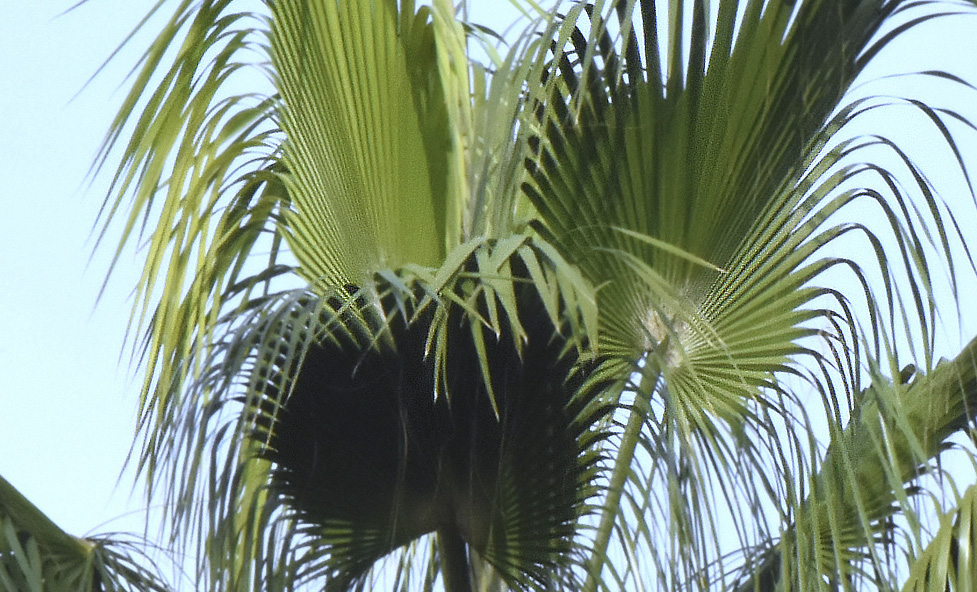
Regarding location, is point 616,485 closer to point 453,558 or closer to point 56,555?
point 453,558

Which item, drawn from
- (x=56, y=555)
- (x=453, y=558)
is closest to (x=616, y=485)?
(x=453, y=558)

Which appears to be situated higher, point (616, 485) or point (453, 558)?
point (616, 485)

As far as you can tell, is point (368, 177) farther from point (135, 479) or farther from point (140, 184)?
point (135, 479)

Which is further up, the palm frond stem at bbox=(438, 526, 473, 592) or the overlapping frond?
the overlapping frond

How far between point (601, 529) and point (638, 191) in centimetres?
58

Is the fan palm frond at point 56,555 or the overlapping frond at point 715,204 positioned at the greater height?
the overlapping frond at point 715,204

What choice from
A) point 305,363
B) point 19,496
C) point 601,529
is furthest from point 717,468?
point 19,496

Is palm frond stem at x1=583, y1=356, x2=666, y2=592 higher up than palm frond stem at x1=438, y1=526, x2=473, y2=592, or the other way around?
palm frond stem at x1=583, y1=356, x2=666, y2=592

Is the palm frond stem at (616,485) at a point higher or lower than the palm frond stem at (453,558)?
higher

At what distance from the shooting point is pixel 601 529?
2.36 metres

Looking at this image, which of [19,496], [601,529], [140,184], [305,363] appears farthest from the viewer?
[19,496]

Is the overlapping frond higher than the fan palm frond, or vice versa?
the overlapping frond

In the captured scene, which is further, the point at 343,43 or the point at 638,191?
the point at 343,43

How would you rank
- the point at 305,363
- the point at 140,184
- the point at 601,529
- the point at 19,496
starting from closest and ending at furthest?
the point at 305,363
the point at 601,529
the point at 140,184
the point at 19,496
